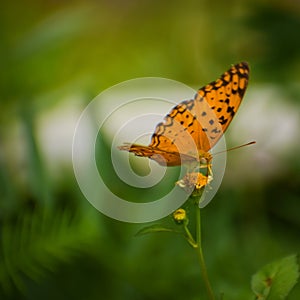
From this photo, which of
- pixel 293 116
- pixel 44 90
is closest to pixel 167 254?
pixel 293 116

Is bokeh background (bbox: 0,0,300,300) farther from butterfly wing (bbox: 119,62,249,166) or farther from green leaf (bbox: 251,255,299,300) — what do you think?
butterfly wing (bbox: 119,62,249,166)

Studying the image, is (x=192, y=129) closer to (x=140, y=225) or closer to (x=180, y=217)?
(x=180, y=217)

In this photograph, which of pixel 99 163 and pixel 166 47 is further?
pixel 166 47

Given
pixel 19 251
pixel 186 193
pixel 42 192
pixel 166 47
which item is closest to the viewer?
pixel 186 193

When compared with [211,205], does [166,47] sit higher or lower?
higher

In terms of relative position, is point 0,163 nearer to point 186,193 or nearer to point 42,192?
point 42,192

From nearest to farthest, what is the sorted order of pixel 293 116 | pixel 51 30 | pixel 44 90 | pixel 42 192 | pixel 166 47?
pixel 42 192 < pixel 51 30 < pixel 293 116 < pixel 44 90 < pixel 166 47

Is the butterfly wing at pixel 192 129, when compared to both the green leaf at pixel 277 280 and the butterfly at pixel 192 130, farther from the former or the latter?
the green leaf at pixel 277 280
